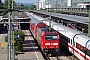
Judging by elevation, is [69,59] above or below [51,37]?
below

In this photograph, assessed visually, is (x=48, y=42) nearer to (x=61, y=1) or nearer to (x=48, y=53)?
(x=48, y=53)

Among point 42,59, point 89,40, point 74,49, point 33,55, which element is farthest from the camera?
point 33,55

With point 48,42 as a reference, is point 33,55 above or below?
below

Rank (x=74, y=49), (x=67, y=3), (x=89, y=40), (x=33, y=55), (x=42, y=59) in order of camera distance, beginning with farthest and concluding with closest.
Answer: (x=67, y=3), (x=33, y=55), (x=42, y=59), (x=74, y=49), (x=89, y=40)

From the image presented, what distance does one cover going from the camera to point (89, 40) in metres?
17.9

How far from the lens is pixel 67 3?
106 metres

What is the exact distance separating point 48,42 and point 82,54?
489 centimetres

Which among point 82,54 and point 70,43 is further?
point 70,43

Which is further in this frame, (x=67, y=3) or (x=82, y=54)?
(x=67, y=3)

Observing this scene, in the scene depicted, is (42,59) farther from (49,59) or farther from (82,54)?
(82,54)

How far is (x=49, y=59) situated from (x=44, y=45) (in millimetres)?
1301

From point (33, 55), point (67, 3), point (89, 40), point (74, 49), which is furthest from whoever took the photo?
point (67, 3)

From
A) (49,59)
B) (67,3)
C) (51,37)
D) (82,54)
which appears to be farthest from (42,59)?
(67,3)

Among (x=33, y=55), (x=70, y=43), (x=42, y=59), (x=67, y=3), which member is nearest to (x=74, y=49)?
(x=70, y=43)
